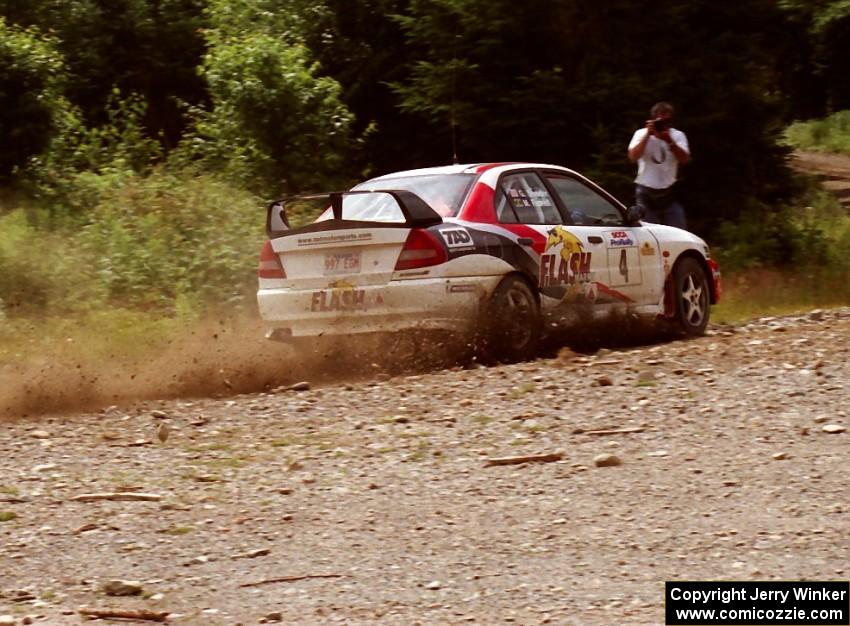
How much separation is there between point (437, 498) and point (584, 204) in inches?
235

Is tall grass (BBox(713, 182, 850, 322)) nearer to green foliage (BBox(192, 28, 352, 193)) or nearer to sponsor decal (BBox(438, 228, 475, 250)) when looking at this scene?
green foliage (BBox(192, 28, 352, 193))

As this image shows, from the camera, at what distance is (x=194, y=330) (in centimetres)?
1297

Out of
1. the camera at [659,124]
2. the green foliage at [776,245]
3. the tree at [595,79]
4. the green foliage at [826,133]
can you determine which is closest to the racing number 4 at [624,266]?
the camera at [659,124]

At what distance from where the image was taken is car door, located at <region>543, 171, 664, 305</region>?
1205cm

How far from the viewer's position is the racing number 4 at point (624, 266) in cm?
1227

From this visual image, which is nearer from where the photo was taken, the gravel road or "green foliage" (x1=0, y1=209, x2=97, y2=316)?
the gravel road

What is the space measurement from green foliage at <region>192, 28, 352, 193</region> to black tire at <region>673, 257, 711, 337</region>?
21.5 ft

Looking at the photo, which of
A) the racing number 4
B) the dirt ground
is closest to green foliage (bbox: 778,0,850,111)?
the dirt ground

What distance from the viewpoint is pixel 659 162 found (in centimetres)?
1517

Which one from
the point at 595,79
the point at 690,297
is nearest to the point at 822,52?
the point at 595,79

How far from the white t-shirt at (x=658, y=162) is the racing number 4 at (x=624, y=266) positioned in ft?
9.79

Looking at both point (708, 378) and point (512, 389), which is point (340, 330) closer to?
point (512, 389)

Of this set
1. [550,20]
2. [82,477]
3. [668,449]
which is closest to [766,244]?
[550,20]

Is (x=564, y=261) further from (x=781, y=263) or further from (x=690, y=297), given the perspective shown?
(x=781, y=263)
